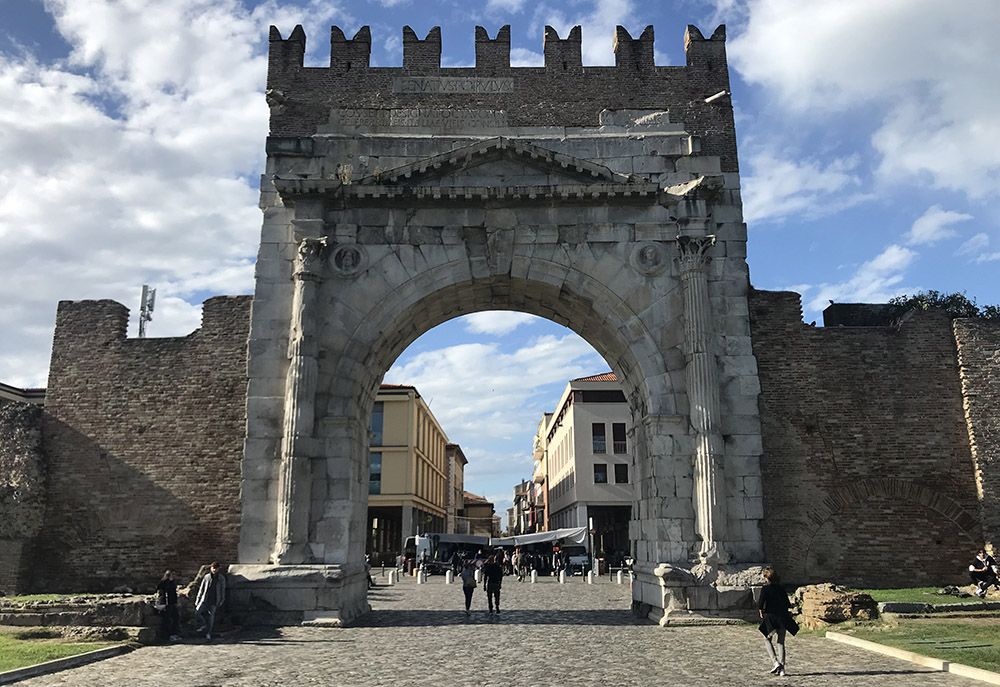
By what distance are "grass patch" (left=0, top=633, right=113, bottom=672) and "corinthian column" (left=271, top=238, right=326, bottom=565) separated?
3.65 m

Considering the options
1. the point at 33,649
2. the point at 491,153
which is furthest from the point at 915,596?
the point at 33,649

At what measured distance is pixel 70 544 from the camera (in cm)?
1762

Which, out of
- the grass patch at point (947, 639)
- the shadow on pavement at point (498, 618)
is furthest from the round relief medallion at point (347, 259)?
the grass patch at point (947, 639)

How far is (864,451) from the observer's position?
17.0 metres

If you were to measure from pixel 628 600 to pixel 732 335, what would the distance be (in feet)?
24.9

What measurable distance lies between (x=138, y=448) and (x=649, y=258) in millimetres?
12212

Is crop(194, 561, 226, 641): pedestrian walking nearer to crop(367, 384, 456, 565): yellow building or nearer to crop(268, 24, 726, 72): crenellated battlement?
crop(268, 24, 726, 72): crenellated battlement

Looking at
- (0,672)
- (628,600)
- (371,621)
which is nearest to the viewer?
(0,672)

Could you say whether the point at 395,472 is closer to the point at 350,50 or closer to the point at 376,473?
the point at 376,473

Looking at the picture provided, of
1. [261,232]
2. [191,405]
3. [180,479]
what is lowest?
[180,479]

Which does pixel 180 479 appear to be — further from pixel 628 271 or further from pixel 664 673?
pixel 664 673

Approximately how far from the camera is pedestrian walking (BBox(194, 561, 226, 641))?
12516 millimetres

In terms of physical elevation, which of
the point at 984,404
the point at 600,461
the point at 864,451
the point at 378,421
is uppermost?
the point at 378,421

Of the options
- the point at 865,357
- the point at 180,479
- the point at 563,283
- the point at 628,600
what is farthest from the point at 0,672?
the point at 865,357
